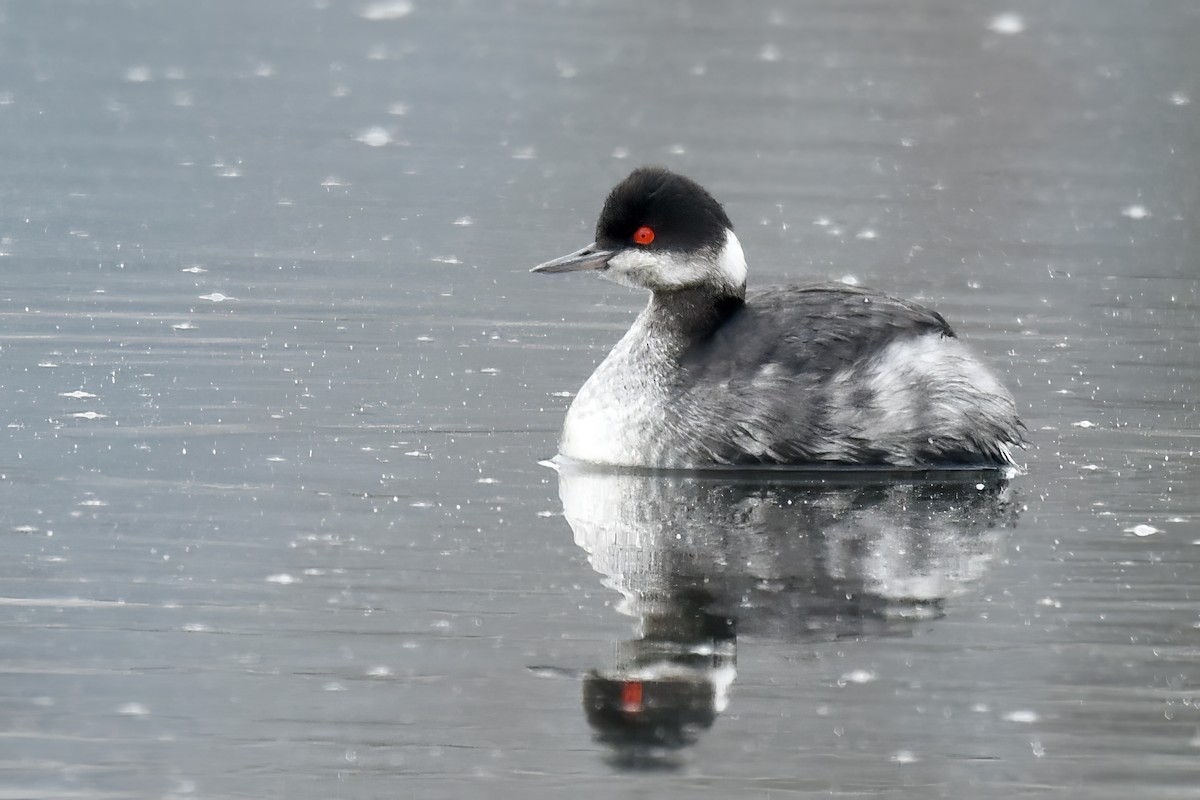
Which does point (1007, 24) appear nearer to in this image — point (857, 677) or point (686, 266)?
point (686, 266)

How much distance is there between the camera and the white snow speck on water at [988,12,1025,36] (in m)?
20.9

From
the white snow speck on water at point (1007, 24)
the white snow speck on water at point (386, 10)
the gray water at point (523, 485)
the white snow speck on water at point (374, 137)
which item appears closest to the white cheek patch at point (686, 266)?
the gray water at point (523, 485)

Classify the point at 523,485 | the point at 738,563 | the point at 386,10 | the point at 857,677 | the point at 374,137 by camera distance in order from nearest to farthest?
the point at 857,677 → the point at 738,563 → the point at 523,485 → the point at 374,137 → the point at 386,10

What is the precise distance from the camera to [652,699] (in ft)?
19.8

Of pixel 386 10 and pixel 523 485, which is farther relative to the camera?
pixel 386 10

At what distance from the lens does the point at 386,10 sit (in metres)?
21.1

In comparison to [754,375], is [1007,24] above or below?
below

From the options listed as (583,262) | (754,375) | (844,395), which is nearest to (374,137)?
(583,262)

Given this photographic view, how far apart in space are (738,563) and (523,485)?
123 centimetres

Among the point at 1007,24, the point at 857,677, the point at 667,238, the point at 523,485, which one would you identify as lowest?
the point at 1007,24

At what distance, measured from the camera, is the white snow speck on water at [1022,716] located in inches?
236

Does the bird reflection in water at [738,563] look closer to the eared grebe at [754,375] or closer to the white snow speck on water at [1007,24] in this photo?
the eared grebe at [754,375]

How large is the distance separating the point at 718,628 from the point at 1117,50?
1433 cm

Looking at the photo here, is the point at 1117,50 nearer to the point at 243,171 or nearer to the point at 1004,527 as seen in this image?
the point at 243,171
